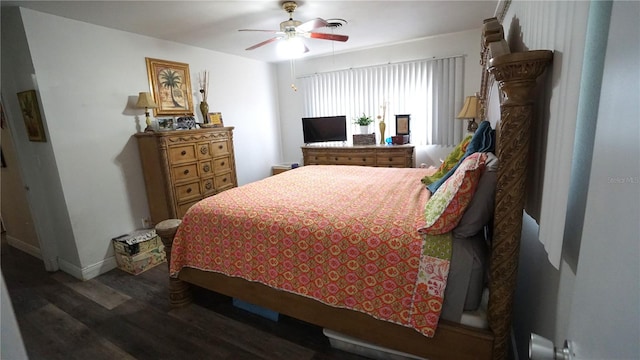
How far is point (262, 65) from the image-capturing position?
5191 mm

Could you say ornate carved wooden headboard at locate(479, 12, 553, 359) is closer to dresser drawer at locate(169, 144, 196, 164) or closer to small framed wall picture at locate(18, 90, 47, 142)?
dresser drawer at locate(169, 144, 196, 164)

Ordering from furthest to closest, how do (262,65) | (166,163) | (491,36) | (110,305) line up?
(262,65), (166,163), (110,305), (491,36)

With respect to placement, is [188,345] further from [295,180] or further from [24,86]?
[24,86]

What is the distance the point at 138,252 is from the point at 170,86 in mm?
2066

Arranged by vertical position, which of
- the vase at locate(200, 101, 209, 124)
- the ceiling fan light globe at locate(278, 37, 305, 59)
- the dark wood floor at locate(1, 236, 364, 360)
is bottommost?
the dark wood floor at locate(1, 236, 364, 360)

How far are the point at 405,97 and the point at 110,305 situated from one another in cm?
445

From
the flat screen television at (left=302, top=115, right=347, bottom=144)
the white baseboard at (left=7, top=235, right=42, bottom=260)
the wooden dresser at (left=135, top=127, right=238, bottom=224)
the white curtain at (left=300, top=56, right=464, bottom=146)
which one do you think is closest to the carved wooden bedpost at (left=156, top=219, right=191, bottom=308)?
the wooden dresser at (left=135, top=127, right=238, bottom=224)

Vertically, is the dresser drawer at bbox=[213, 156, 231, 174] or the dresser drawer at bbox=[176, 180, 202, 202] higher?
the dresser drawer at bbox=[213, 156, 231, 174]

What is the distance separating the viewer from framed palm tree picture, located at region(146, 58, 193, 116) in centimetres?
348

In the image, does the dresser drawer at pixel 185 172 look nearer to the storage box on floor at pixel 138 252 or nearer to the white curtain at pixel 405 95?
the storage box on floor at pixel 138 252

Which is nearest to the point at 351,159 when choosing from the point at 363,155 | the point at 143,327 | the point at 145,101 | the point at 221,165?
the point at 363,155

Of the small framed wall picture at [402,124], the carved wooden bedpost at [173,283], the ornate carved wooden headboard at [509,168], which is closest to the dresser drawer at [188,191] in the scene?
the carved wooden bedpost at [173,283]

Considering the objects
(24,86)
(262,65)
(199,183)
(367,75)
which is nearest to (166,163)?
(199,183)

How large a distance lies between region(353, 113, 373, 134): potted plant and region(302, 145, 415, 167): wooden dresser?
394 millimetres
